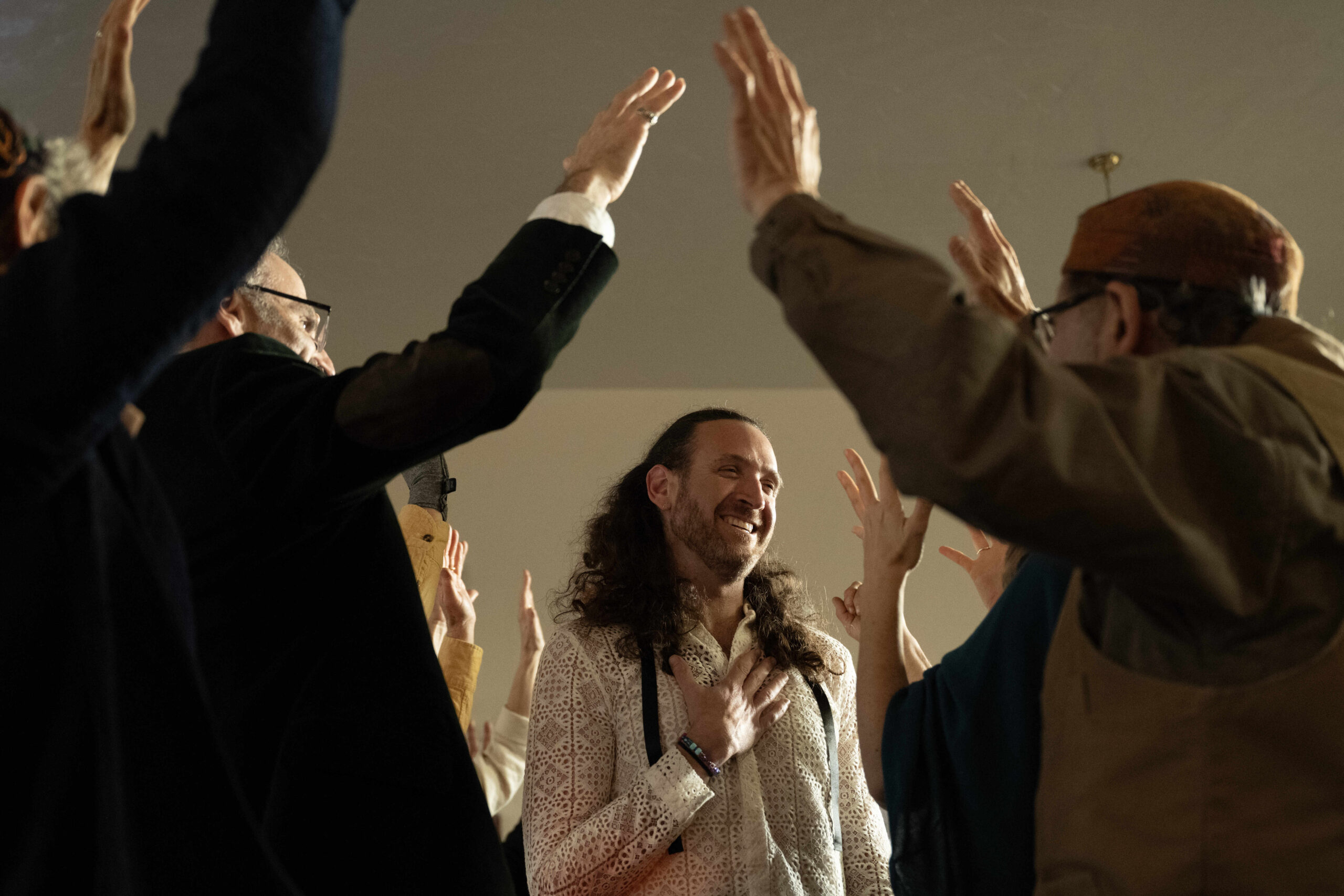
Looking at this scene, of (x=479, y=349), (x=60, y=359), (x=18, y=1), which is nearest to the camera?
(x=60, y=359)

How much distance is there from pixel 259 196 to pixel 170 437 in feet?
1.82

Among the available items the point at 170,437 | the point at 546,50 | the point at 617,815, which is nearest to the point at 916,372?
the point at 170,437

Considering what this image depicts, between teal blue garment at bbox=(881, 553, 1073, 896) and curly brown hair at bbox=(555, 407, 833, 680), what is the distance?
763 millimetres

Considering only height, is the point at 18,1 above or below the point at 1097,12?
above

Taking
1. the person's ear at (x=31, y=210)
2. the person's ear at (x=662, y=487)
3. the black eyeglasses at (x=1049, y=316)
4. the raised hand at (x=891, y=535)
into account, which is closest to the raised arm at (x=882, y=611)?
the raised hand at (x=891, y=535)

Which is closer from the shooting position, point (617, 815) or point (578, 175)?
point (578, 175)

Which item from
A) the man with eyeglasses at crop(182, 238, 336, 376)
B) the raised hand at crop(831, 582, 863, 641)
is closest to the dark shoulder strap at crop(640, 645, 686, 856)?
the raised hand at crop(831, 582, 863, 641)

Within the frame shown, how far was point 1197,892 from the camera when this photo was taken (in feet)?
3.25

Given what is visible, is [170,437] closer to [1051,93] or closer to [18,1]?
[18,1]

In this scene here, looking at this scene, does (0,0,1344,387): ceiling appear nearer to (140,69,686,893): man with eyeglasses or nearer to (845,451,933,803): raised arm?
(845,451,933,803): raised arm

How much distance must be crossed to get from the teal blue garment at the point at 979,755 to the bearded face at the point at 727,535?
34.7 inches

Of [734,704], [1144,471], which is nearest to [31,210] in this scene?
[1144,471]

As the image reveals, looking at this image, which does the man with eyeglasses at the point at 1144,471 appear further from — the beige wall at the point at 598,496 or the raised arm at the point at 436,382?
the beige wall at the point at 598,496

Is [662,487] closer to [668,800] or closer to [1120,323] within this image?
[668,800]
